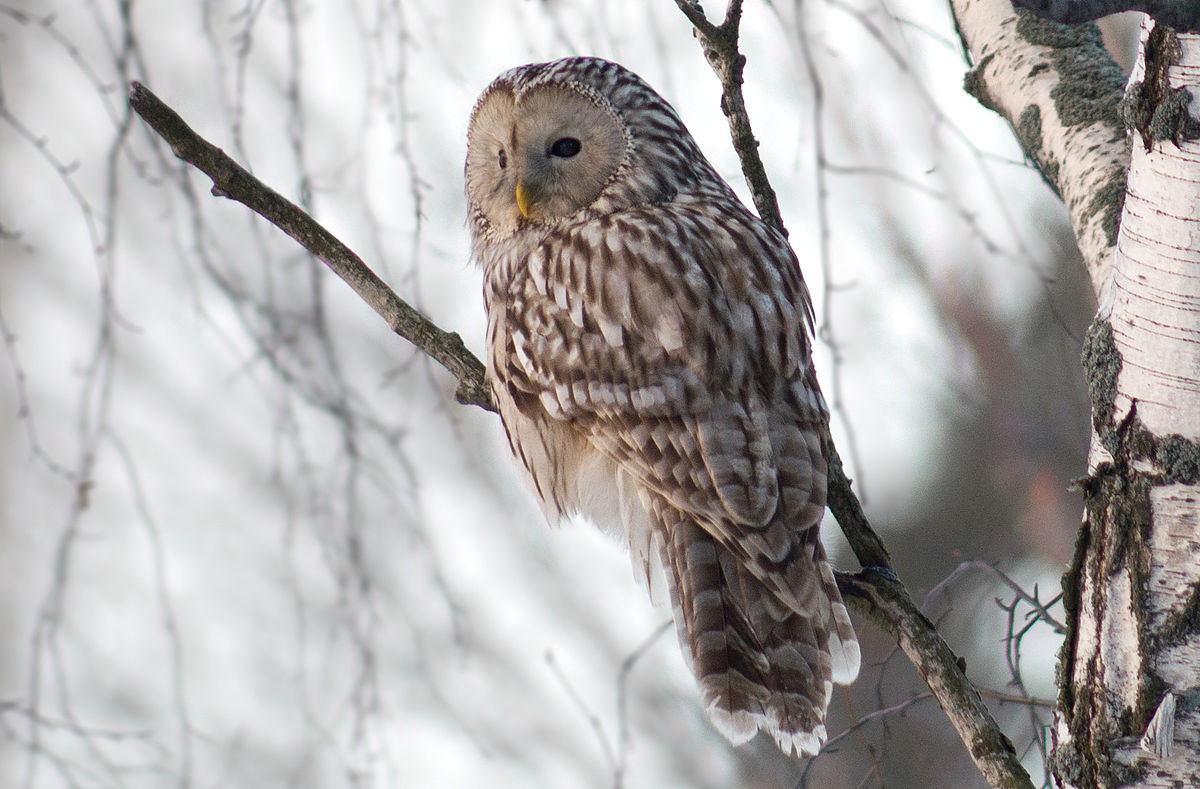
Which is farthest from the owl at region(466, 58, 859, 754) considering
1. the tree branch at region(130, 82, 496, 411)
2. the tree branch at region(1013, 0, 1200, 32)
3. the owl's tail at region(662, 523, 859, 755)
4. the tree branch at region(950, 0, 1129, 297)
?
the tree branch at region(1013, 0, 1200, 32)

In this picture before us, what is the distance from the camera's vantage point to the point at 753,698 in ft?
5.74

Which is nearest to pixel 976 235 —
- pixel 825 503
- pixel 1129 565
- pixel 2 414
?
pixel 825 503

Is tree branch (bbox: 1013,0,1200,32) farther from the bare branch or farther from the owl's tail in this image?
the owl's tail

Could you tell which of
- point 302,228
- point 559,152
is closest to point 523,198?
point 559,152

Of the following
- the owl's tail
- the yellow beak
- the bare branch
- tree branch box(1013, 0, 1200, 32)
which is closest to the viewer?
tree branch box(1013, 0, 1200, 32)

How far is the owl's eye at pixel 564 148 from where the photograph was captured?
7.73ft

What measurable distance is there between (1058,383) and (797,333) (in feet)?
11.2

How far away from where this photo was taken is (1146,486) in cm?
121

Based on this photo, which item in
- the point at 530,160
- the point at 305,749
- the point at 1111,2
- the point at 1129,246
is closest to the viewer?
the point at 1111,2

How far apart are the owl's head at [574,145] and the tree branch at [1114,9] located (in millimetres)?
1387

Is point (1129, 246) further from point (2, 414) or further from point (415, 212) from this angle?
point (2, 414)

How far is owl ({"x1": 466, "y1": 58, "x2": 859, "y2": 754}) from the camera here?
1764mm

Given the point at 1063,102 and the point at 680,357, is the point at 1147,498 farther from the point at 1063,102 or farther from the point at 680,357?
the point at 1063,102

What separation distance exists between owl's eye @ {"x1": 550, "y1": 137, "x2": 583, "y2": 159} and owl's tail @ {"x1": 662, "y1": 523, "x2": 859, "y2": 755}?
91 centimetres
